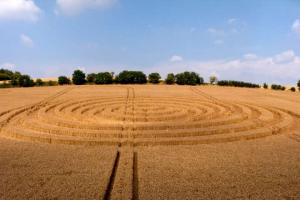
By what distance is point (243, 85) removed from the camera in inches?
2534

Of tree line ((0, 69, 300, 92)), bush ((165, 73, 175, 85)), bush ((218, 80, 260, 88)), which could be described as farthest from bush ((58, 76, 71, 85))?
bush ((218, 80, 260, 88))

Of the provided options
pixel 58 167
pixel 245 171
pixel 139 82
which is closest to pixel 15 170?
pixel 58 167

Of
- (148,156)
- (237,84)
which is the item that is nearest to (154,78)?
(237,84)

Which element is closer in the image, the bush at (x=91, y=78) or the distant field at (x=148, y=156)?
the distant field at (x=148, y=156)

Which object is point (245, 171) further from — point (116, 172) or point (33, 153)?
point (33, 153)

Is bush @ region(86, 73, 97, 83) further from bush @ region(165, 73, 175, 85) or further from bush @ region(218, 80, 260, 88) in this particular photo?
bush @ region(218, 80, 260, 88)

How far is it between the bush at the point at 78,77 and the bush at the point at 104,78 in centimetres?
267

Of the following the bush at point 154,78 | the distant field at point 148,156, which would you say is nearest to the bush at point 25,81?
the bush at point 154,78

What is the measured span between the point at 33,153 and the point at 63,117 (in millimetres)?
9001

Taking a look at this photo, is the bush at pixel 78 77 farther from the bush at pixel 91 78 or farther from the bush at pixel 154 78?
the bush at pixel 154 78

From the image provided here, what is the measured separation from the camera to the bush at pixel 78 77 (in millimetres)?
62000

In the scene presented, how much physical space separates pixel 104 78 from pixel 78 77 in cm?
493

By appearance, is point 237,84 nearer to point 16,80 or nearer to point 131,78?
point 131,78

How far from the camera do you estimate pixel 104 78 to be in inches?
2468
